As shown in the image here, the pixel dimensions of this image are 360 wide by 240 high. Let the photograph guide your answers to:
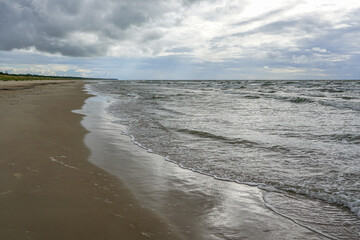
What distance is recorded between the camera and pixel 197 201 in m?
3.65

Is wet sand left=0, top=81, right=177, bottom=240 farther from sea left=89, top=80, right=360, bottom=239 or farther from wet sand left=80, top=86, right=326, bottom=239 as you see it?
sea left=89, top=80, right=360, bottom=239

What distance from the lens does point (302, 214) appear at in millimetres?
3371

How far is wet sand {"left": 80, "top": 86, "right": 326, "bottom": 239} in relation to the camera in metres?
2.89

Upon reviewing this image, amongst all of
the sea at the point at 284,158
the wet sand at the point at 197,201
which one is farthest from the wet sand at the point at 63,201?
Result: the sea at the point at 284,158

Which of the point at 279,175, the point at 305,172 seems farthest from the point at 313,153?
the point at 279,175

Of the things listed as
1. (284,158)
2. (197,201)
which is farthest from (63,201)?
(284,158)

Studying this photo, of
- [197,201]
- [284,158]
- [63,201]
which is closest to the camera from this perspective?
[63,201]

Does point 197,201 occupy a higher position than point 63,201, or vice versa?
point 63,201

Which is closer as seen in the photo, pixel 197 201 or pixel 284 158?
pixel 197 201

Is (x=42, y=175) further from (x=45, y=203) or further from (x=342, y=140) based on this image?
(x=342, y=140)

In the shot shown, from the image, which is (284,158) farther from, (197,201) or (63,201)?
(63,201)

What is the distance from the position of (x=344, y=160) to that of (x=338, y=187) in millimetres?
1748

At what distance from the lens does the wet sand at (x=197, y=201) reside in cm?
289

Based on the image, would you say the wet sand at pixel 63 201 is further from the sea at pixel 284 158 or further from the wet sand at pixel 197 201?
the sea at pixel 284 158
